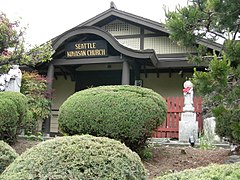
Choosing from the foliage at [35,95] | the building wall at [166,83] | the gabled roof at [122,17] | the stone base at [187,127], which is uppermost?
the gabled roof at [122,17]

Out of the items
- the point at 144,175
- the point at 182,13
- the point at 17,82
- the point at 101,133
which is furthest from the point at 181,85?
the point at 144,175

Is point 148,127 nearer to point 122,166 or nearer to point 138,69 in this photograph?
point 122,166

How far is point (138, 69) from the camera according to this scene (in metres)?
13.3

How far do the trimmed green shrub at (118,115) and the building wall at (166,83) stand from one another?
6999 millimetres

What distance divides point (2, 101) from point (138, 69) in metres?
7.20

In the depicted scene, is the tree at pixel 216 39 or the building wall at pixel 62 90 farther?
the building wall at pixel 62 90

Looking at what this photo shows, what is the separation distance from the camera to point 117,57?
12109mm

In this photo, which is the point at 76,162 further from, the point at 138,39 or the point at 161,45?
the point at 138,39

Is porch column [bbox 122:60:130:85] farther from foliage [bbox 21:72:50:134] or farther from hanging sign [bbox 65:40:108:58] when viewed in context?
foliage [bbox 21:72:50:134]

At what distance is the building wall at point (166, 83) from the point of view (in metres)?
13.7

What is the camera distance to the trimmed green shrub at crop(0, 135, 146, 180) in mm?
3033

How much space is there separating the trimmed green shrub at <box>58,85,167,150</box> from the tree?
6.47 feet

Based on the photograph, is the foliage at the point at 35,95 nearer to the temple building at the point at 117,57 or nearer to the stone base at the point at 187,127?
the temple building at the point at 117,57

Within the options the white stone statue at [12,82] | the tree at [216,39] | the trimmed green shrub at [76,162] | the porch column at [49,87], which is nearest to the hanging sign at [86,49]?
the porch column at [49,87]
